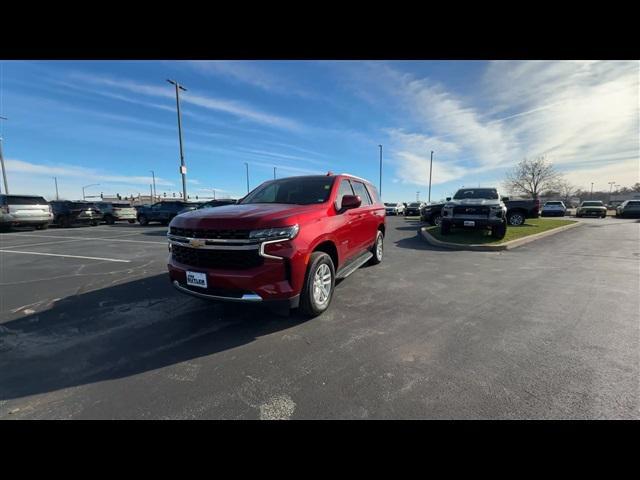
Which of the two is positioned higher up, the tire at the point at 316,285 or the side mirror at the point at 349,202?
the side mirror at the point at 349,202

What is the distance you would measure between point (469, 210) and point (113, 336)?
10.1 metres

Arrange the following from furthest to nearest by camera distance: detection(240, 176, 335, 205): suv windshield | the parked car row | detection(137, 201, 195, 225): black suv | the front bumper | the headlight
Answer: detection(137, 201, 195, 225): black suv < the parked car row < the front bumper < detection(240, 176, 335, 205): suv windshield < the headlight

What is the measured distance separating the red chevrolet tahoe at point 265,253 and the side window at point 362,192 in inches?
48.1

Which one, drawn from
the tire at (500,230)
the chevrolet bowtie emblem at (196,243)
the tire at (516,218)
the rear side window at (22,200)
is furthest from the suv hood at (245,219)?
the rear side window at (22,200)

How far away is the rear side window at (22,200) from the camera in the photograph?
14.8 meters

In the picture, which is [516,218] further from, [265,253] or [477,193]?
[265,253]

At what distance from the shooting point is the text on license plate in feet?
10.3

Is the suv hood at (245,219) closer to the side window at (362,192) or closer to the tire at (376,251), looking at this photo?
the side window at (362,192)

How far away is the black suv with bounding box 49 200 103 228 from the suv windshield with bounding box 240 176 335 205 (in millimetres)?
20912

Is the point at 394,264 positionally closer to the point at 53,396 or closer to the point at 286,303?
the point at 286,303

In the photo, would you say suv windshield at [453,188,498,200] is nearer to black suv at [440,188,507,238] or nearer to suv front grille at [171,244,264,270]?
black suv at [440,188,507,238]

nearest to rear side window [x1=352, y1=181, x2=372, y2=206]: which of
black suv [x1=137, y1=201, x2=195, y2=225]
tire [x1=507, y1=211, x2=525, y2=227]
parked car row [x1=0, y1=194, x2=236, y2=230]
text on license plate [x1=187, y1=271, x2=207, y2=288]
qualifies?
text on license plate [x1=187, y1=271, x2=207, y2=288]
